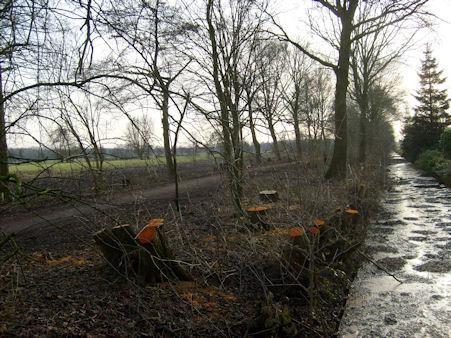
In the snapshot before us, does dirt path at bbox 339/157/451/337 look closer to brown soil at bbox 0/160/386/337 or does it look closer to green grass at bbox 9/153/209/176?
brown soil at bbox 0/160/386/337

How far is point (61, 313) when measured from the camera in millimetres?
3762

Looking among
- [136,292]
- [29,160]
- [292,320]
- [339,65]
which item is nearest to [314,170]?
[292,320]

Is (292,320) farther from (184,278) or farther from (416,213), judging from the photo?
(416,213)

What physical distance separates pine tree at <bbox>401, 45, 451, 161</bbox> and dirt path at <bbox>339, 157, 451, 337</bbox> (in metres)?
28.7

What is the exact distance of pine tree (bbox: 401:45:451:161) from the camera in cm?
3706

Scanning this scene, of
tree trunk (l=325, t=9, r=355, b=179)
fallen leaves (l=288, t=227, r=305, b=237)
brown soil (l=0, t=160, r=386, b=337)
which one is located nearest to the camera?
brown soil (l=0, t=160, r=386, b=337)

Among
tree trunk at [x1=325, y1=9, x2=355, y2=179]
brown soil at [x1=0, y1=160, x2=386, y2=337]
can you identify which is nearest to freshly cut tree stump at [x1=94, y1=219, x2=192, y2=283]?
brown soil at [x1=0, y1=160, x2=386, y2=337]

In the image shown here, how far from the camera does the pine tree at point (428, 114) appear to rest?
3706 centimetres

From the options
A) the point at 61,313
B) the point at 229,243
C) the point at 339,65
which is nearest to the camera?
the point at 61,313

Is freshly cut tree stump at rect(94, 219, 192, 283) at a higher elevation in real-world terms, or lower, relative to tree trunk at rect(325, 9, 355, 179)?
lower

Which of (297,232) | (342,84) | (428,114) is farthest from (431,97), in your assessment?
(297,232)

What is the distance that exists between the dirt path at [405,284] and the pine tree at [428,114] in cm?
2866

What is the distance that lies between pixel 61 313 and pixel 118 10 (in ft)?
9.07

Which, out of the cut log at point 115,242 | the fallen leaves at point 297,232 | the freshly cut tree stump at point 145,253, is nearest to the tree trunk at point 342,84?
the fallen leaves at point 297,232
